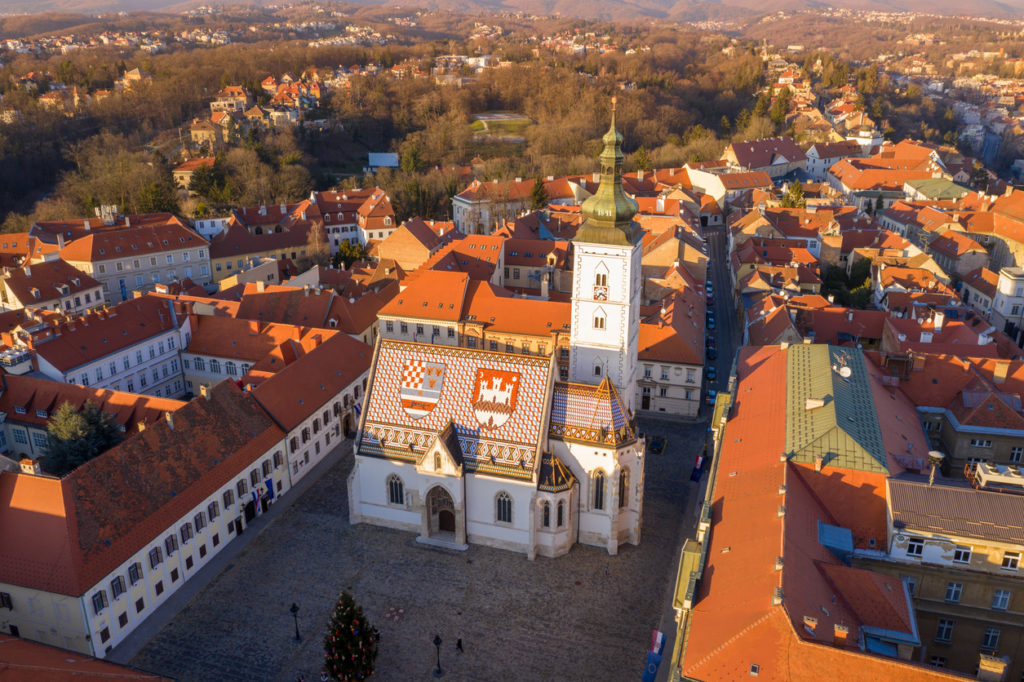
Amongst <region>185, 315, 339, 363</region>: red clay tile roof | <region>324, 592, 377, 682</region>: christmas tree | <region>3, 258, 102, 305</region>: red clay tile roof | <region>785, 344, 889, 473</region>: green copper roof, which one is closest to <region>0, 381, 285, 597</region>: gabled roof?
<region>324, 592, 377, 682</region>: christmas tree

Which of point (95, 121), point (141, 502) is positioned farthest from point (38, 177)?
point (141, 502)

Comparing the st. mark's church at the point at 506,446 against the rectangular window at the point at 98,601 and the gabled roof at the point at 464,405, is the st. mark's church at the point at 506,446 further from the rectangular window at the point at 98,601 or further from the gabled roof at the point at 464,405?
the rectangular window at the point at 98,601

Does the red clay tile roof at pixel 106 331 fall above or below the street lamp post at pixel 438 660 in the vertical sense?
above

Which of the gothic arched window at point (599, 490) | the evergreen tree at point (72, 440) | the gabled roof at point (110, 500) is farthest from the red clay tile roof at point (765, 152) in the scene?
the evergreen tree at point (72, 440)

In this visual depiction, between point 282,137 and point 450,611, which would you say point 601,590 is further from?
point 282,137

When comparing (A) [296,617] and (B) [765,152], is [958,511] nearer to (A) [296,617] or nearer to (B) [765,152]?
(A) [296,617]

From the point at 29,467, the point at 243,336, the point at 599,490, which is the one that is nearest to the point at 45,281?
the point at 243,336

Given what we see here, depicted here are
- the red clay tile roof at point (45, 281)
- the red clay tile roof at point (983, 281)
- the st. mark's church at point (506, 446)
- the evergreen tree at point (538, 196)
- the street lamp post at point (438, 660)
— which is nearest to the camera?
the street lamp post at point (438, 660)
